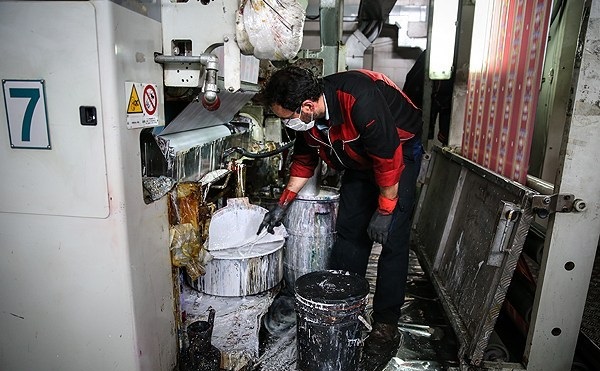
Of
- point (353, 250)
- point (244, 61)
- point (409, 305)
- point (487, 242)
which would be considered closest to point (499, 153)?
point (487, 242)

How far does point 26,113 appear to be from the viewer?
4.49 ft

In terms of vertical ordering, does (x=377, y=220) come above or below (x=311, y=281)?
above

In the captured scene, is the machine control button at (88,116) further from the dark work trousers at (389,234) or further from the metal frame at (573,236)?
the metal frame at (573,236)

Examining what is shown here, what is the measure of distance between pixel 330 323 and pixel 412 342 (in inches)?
31.0

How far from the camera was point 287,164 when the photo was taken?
3.74 metres

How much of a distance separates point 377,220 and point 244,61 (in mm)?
1168

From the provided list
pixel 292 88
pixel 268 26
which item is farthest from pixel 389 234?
pixel 268 26

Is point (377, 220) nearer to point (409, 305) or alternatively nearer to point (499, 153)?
point (499, 153)

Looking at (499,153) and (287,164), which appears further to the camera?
(287,164)

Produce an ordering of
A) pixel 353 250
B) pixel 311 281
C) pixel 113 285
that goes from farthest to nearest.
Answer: pixel 353 250, pixel 311 281, pixel 113 285

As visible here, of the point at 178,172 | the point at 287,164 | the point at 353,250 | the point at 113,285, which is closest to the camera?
the point at 113,285

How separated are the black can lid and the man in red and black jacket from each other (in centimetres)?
28

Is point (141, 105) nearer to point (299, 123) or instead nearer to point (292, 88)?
point (292, 88)

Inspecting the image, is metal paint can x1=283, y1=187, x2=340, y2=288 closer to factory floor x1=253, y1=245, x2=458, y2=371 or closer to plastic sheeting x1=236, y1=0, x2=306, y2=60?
factory floor x1=253, y1=245, x2=458, y2=371
